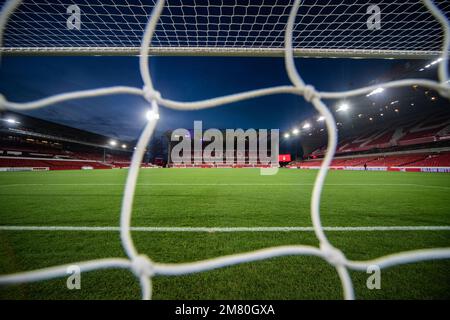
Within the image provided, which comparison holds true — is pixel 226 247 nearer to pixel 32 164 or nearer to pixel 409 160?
pixel 409 160

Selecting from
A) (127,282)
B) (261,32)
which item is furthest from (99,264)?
(261,32)

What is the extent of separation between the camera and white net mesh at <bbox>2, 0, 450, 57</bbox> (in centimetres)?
166

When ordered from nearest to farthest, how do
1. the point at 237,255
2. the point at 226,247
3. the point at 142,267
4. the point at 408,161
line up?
the point at 142,267
the point at 237,255
the point at 226,247
the point at 408,161

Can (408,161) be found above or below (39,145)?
below

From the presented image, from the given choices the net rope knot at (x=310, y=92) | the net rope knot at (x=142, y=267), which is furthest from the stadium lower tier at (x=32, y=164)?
the net rope knot at (x=310, y=92)

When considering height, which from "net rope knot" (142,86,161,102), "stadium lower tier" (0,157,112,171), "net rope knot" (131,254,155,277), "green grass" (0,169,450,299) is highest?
"stadium lower tier" (0,157,112,171)

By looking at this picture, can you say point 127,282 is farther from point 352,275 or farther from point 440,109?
point 440,109

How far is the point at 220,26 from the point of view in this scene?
1.79 metres

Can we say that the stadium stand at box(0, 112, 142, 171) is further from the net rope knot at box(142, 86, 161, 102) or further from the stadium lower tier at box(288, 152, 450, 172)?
the stadium lower tier at box(288, 152, 450, 172)

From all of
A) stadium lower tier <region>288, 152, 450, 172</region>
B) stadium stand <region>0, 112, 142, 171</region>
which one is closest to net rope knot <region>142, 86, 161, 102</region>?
stadium lower tier <region>288, 152, 450, 172</region>

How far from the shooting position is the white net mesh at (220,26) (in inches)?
65.2

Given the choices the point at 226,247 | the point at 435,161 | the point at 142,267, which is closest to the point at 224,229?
the point at 226,247

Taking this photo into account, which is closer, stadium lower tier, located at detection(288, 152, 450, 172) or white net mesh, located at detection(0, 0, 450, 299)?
white net mesh, located at detection(0, 0, 450, 299)

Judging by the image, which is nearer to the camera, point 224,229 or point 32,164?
point 224,229
